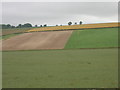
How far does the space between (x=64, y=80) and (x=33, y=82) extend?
5.07ft

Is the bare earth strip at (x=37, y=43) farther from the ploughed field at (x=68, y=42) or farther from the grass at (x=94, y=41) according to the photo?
the grass at (x=94, y=41)

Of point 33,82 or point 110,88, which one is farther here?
point 33,82

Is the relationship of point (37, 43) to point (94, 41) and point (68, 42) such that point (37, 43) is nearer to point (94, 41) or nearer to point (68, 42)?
point (68, 42)

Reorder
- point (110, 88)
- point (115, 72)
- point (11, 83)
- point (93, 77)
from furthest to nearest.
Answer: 1. point (115, 72)
2. point (93, 77)
3. point (11, 83)
4. point (110, 88)

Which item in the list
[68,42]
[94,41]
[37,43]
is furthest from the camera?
[37,43]

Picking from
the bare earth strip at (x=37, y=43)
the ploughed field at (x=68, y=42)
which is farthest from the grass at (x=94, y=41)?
the bare earth strip at (x=37, y=43)

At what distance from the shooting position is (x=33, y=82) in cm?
916

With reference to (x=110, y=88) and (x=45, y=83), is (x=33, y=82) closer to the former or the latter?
(x=45, y=83)

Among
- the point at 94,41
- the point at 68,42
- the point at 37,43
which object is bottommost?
the point at 37,43

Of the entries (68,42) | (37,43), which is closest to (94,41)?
(68,42)

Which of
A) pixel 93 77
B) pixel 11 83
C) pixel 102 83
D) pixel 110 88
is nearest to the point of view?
pixel 110 88

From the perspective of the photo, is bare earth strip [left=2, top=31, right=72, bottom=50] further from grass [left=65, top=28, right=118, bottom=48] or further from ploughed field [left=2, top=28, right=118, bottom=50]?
grass [left=65, top=28, right=118, bottom=48]

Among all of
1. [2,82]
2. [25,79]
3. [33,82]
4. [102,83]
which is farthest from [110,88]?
[2,82]

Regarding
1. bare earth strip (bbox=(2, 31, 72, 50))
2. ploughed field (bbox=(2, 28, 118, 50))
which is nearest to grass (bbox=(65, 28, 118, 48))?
ploughed field (bbox=(2, 28, 118, 50))
